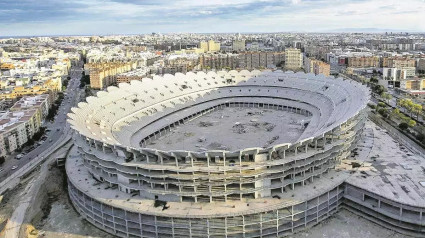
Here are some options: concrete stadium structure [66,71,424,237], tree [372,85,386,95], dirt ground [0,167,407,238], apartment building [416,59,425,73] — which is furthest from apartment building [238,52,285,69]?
dirt ground [0,167,407,238]

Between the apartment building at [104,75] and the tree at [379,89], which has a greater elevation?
the apartment building at [104,75]

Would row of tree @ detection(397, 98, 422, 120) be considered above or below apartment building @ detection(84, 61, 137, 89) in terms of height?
below

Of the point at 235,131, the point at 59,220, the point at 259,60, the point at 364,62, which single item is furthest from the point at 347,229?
the point at 259,60

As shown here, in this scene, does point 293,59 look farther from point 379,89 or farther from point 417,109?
point 417,109

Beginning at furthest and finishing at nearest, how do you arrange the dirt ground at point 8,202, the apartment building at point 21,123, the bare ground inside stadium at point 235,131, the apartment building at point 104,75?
the apartment building at point 104,75 → the apartment building at point 21,123 → the bare ground inside stadium at point 235,131 → the dirt ground at point 8,202

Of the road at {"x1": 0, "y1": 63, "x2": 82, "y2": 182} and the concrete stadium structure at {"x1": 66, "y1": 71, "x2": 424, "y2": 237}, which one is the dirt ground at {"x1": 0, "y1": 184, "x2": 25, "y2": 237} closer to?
the road at {"x1": 0, "y1": 63, "x2": 82, "y2": 182}

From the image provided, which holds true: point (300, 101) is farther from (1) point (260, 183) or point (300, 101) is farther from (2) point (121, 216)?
(2) point (121, 216)

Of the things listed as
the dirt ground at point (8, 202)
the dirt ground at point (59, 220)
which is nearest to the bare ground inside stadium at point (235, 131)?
the dirt ground at point (59, 220)

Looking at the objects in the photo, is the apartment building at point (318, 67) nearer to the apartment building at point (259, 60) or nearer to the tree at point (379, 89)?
the apartment building at point (259, 60)

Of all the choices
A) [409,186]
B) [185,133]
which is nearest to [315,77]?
[185,133]
